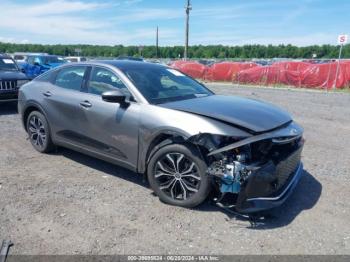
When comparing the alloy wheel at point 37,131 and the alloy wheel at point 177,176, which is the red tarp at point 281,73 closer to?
the alloy wheel at point 37,131

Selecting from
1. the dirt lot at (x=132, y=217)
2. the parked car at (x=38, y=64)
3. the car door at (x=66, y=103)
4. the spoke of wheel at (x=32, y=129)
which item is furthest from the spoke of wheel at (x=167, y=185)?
the parked car at (x=38, y=64)

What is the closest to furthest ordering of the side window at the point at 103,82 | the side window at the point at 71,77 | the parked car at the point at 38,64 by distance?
the side window at the point at 103,82 → the side window at the point at 71,77 → the parked car at the point at 38,64

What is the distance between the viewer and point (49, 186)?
4.38 m

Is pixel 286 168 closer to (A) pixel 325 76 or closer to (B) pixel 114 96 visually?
(B) pixel 114 96

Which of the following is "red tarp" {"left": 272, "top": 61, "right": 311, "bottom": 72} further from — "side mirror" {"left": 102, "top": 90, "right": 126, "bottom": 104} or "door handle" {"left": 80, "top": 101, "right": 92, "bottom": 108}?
"side mirror" {"left": 102, "top": 90, "right": 126, "bottom": 104}

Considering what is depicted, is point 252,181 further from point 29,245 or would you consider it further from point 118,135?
point 29,245

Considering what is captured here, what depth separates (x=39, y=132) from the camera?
5.56 meters

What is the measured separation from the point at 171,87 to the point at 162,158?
1262 millimetres

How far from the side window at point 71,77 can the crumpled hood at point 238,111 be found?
5.40 feet

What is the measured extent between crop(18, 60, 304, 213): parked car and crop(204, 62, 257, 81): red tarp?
19908 mm

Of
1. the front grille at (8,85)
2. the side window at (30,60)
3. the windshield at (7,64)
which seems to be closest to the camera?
the front grille at (8,85)

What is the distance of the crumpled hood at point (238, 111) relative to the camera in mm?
3557

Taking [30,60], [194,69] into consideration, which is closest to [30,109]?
[30,60]

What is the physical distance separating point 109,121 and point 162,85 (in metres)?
0.89
